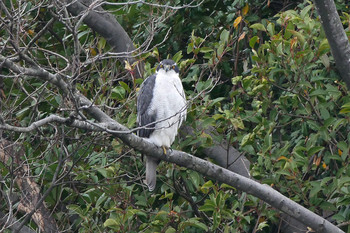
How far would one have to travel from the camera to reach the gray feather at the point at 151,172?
15.8 ft

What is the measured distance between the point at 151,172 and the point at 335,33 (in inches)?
62.7

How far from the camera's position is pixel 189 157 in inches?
165

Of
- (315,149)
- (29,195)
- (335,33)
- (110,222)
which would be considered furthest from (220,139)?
(29,195)

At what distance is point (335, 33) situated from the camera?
4.00m

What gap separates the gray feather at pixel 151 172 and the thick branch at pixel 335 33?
144 centimetres

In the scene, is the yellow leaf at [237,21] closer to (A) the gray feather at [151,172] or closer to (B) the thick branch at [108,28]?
(B) the thick branch at [108,28]

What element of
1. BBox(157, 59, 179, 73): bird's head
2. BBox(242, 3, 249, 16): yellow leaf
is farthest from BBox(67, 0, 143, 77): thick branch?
BBox(242, 3, 249, 16): yellow leaf

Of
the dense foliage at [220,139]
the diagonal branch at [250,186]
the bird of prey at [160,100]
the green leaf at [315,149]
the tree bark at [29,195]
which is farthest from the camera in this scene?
the tree bark at [29,195]

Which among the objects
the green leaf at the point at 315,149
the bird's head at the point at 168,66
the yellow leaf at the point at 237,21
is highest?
the yellow leaf at the point at 237,21

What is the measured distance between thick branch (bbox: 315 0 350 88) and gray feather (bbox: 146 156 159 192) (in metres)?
1.44

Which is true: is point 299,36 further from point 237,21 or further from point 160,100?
point 160,100

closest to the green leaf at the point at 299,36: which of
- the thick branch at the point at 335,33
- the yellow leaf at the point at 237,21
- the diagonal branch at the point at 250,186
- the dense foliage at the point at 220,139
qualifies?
the dense foliage at the point at 220,139

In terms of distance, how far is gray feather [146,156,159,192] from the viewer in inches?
189

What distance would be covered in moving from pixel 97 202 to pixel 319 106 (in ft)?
5.40
